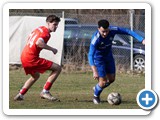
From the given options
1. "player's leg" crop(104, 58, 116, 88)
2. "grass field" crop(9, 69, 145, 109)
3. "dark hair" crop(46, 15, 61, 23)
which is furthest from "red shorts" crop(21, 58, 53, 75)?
"player's leg" crop(104, 58, 116, 88)

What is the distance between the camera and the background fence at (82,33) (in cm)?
1695

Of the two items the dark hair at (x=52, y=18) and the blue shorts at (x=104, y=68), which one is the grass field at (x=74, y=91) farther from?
the dark hair at (x=52, y=18)

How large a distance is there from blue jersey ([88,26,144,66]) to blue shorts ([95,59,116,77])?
0.06 metres

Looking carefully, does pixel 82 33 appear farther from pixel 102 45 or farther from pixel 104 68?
pixel 102 45

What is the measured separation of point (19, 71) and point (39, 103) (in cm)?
599

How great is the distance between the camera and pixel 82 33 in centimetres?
1755

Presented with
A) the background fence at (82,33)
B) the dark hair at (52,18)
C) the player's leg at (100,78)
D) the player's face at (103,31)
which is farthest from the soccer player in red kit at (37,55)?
the background fence at (82,33)

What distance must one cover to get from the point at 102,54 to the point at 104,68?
0.26 m

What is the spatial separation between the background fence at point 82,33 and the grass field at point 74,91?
79 centimetres

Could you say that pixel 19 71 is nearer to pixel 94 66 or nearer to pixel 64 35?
pixel 64 35

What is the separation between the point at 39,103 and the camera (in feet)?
34.5

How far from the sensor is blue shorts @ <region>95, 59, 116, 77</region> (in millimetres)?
10773

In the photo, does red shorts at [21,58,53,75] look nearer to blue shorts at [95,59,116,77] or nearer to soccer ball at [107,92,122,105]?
blue shorts at [95,59,116,77]

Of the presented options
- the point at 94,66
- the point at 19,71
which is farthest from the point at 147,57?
the point at 19,71
